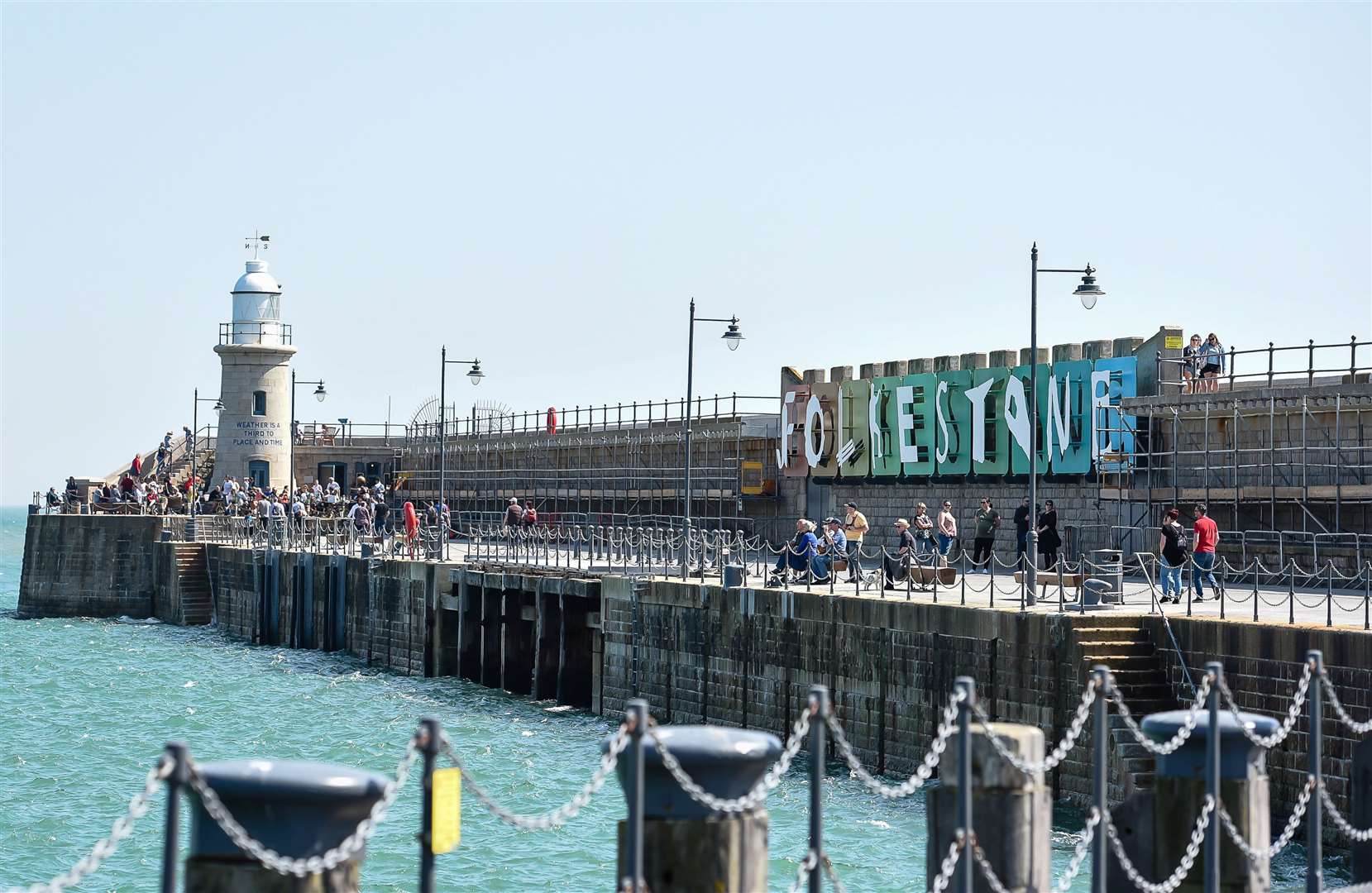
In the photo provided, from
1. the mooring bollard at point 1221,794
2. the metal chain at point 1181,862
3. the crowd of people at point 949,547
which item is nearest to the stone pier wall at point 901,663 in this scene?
the crowd of people at point 949,547

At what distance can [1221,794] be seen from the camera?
1070cm

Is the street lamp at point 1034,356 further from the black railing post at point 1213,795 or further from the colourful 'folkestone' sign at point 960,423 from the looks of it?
the black railing post at point 1213,795

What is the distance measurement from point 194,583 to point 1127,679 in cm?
4115

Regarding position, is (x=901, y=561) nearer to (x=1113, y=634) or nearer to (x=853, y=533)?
(x=853, y=533)

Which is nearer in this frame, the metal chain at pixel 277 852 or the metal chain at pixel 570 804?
the metal chain at pixel 277 852

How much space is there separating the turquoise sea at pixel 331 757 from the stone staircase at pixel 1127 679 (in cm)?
94

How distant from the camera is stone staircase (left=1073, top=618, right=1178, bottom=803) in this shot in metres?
21.8

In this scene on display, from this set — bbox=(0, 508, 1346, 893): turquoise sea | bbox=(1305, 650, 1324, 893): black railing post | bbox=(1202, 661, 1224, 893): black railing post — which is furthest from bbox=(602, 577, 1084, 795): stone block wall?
bbox=(1202, 661, 1224, 893): black railing post

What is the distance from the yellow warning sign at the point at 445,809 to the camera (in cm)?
820

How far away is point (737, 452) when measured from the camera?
50156mm

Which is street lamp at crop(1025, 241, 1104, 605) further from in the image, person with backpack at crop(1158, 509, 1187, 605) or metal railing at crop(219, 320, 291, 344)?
metal railing at crop(219, 320, 291, 344)

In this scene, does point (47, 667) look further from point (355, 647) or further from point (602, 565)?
point (602, 565)

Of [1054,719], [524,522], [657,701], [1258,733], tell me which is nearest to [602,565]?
[657,701]

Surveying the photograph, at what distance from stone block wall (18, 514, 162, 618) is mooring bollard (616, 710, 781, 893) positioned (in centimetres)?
5416
